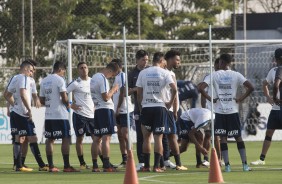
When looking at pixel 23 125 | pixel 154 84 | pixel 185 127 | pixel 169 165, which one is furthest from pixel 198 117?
pixel 23 125

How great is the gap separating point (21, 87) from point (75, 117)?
148 cm

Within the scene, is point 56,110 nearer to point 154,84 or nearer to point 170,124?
point 154,84

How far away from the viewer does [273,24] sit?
161 ft

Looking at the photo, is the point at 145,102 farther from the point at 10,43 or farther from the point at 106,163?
the point at 10,43

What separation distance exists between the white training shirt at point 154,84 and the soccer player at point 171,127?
7.4 inches

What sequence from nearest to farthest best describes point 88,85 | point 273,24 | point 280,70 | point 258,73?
point 280,70 → point 88,85 → point 258,73 → point 273,24

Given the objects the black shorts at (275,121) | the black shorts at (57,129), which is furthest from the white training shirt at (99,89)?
the black shorts at (275,121)

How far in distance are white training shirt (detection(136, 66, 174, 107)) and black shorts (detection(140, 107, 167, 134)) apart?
92 mm

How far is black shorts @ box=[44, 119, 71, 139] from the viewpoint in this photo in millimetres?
21748

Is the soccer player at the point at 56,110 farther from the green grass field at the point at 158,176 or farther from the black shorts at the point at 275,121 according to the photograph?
the black shorts at the point at 275,121

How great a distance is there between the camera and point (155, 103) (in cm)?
2078

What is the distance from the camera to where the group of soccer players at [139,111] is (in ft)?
68.2

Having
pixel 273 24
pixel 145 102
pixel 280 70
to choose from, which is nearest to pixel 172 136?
pixel 145 102

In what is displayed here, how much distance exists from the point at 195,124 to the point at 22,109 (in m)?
3.42
